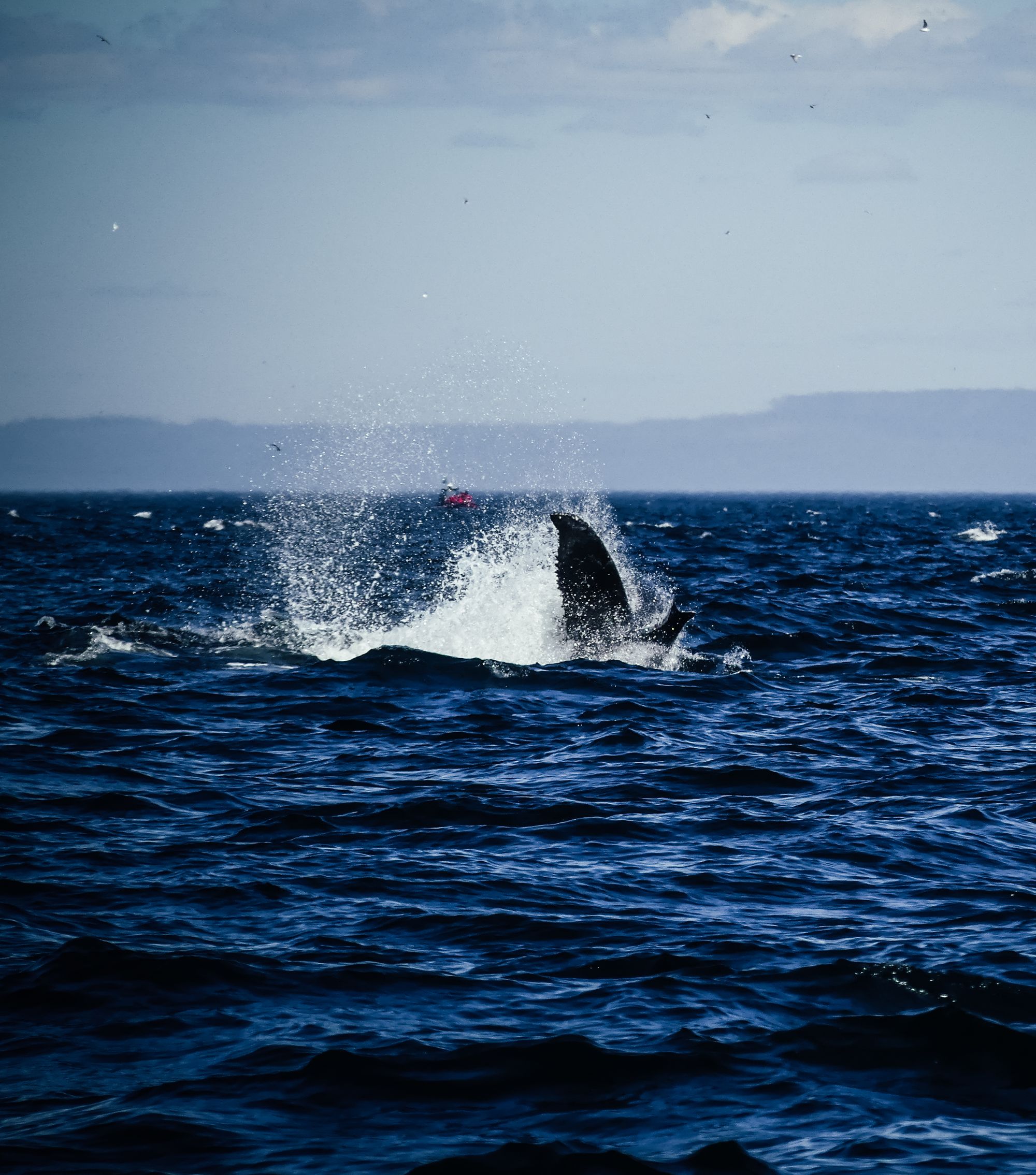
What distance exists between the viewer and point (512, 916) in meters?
8.70

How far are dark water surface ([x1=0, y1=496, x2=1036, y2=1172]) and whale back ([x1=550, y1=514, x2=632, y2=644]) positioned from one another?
84 cm

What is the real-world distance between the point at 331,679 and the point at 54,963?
1071 centimetres

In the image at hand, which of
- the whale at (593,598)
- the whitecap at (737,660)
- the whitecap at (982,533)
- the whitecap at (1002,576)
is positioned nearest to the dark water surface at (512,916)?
the whitecap at (737,660)

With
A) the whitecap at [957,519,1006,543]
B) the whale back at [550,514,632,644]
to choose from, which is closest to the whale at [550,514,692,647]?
the whale back at [550,514,632,644]

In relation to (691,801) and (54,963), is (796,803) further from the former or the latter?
(54,963)

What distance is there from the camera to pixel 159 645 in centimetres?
2123

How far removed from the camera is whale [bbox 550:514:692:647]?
59.4 ft

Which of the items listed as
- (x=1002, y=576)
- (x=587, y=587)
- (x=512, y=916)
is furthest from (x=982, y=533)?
(x=512, y=916)

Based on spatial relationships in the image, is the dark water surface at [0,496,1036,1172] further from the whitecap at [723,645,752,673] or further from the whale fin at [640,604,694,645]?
the whale fin at [640,604,694,645]

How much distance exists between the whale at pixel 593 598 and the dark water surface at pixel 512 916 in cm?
83

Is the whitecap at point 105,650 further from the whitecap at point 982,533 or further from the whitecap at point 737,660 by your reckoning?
the whitecap at point 982,533

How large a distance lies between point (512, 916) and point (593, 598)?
1144 centimetres

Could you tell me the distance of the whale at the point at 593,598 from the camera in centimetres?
1811

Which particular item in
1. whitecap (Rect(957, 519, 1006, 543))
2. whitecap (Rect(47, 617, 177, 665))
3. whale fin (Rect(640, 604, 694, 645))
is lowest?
whitecap (Rect(47, 617, 177, 665))
